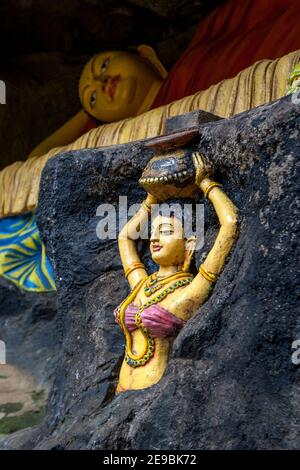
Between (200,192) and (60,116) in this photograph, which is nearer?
(200,192)

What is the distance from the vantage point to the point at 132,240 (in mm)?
1771

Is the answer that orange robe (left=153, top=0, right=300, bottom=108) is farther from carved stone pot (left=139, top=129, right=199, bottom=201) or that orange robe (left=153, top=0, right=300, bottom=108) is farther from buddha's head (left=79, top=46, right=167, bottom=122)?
carved stone pot (left=139, top=129, right=199, bottom=201)

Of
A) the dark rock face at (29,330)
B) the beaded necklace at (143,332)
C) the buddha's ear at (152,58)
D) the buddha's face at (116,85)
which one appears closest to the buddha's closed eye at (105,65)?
the buddha's face at (116,85)

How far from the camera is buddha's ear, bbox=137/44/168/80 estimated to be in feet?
12.3

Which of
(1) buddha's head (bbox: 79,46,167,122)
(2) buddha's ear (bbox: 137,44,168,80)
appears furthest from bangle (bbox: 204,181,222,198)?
(2) buddha's ear (bbox: 137,44,168,80)

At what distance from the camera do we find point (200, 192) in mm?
1680

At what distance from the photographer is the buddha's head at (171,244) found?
1.63 m

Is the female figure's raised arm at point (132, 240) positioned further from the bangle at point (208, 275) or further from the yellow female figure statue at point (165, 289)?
the bangle at point (208, 275)

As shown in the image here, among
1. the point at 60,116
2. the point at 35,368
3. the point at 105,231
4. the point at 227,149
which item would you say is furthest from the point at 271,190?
the point at 60,116

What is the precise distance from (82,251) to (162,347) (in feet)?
1.52

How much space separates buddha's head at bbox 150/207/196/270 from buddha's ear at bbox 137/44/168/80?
2.20 metres

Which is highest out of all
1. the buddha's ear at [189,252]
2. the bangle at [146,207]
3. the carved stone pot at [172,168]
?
the carved stone pot at [172,168]

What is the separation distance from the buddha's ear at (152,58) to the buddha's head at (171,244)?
2.20 meters

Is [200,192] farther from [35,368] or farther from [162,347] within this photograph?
[35,368]
